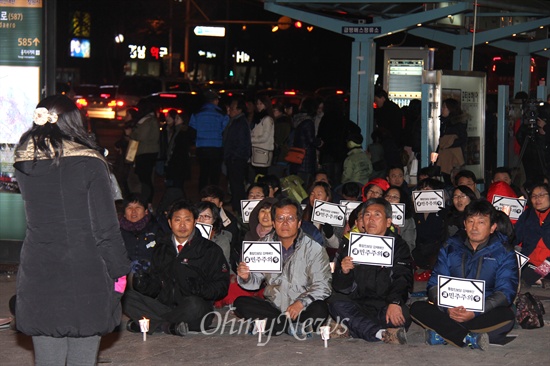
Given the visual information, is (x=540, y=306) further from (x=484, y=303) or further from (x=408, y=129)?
(x=408, y=129)

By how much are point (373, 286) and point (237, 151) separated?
7.85 m

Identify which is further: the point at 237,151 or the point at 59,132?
the point at 237,151

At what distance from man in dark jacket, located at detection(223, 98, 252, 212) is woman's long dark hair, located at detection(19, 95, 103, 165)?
1070 centimetres

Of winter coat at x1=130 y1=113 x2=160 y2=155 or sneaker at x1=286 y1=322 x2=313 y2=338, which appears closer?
sneaker at x1=286 y1=322 x2=313 y2=338

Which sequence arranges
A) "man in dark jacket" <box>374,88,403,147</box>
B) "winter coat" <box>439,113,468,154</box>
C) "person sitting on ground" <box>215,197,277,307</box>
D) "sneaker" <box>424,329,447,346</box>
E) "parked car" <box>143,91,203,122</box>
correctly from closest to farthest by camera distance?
1. "sneaker" <box>424,329,447,346</box>
2. "person sitting on ground" <box>215,197,277,307</box>
3. "winter coat" <box>439,113,468,154</box>
4. "man in dark jacket" <box>374,88,403,147</box>
5. "parked car" <box>143,91,203,122</box>

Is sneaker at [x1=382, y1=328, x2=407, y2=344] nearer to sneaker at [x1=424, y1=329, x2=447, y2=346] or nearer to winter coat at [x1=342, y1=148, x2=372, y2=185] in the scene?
sneaker at [x1=424, y1=329, x2=447, y2=346]

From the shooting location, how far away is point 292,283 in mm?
8320

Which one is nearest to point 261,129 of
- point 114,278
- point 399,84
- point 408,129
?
point 408,129

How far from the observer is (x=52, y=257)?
499cm

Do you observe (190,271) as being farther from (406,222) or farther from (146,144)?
(146,144)

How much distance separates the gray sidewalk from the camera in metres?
7.52

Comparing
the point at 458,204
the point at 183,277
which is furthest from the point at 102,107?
the point at 183,277

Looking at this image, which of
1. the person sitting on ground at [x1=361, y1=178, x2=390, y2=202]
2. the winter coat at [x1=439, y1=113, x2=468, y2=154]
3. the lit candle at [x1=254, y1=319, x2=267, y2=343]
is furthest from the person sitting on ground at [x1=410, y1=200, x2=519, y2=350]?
the winter coat at [x1=439, y1=113, x2=468, y2=154]

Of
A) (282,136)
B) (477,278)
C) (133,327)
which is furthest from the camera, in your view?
(282,136)
